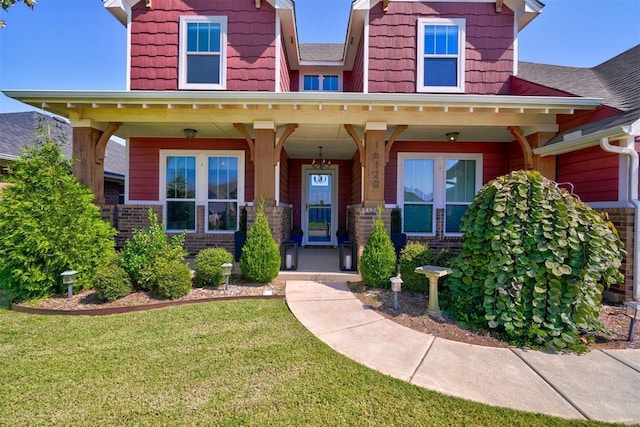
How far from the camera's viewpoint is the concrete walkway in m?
2.11

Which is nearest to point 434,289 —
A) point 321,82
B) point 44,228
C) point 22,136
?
point 44,228

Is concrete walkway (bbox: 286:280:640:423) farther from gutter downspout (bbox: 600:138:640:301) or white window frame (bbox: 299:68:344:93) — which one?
white window frame (bbox: 299:68:344:93)

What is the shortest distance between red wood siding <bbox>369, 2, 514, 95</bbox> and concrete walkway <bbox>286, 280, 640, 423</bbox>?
5.31 metres

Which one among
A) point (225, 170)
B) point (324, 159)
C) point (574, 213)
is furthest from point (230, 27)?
point (574, 213)

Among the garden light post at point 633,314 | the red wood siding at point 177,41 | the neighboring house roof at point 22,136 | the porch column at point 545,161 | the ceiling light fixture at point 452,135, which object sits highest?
the red wood siding at point 177,41

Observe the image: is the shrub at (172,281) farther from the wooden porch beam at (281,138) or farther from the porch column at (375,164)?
the porch column at (375,164)

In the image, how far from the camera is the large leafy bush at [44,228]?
391 centimetres

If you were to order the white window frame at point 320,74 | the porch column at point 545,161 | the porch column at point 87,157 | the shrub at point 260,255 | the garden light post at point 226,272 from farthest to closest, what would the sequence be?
the white window frame at point 320,74, the porch column at point 545,161, the porch column at point 87,157, the shrub at point 260,255, the garden light post at point 226,272

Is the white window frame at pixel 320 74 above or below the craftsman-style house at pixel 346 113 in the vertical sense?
above

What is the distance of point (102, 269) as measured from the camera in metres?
4.11

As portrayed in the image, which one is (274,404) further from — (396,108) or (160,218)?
(160,218)

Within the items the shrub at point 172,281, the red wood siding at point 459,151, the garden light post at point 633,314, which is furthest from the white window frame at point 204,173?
the garden light post at point 633,314

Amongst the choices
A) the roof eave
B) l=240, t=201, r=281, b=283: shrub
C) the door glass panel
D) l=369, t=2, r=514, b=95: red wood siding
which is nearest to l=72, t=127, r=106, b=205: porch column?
l=240, t=201, r=281, b=283: shrub

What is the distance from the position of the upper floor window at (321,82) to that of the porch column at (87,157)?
6.08 m
